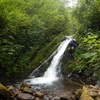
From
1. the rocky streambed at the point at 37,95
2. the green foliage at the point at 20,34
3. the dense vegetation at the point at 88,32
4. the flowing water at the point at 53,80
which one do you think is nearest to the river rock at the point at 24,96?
the rocky streambed at the point at 37,95

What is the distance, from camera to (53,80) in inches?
462

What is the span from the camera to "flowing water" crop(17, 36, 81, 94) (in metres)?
9.38

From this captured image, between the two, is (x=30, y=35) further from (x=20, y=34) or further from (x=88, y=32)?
(x=88, y=32)

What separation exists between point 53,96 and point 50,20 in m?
11.4

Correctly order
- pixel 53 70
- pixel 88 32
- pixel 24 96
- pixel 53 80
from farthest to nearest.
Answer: pixel 53 70 < pixel 53 80 < pixel 88 32 < pixel 24 96

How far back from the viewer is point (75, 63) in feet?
42.5

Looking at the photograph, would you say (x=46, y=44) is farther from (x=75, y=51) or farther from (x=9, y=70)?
(x=9, y=70)

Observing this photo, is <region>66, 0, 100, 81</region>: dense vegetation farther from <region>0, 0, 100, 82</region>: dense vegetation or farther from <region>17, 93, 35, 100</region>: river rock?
<region>17, 93, 35, 100</region>: river rock

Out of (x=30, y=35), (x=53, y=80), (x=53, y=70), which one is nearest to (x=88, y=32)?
(x=53, y=80)

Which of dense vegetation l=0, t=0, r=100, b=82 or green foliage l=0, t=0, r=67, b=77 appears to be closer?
green foliage l=0, t=0, r=67, b=77

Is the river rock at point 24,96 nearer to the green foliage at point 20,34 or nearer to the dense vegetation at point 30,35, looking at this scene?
the dense vegetation at point 30,35

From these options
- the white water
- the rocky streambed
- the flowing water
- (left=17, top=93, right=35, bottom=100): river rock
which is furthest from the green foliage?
(left=17, top=93, right=35, bottom=100): river rock

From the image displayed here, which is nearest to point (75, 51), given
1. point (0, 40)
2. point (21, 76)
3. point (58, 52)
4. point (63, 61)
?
point (63, 61)

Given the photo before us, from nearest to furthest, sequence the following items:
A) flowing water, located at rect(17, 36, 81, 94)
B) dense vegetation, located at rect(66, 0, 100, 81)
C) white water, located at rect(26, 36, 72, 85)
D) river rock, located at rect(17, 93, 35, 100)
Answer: river rock, located at rect(17, 93, 35, 100)
flowing water, located at rect(17, 36, 81, 94)
dense vegetation, located at rect(66, 0, 100, 81)
white water, located at rect(26, 36, 72, 85)
